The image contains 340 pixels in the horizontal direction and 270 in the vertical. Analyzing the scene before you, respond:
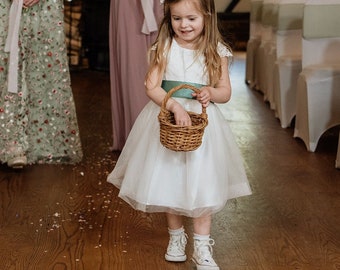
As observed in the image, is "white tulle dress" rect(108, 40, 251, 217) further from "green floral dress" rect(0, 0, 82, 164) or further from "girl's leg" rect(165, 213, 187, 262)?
"green floral dress" rect(0, 0, 82, 164)

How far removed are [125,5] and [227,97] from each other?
2.01 meters

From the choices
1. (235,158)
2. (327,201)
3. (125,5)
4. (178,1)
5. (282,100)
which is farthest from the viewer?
(282,100)

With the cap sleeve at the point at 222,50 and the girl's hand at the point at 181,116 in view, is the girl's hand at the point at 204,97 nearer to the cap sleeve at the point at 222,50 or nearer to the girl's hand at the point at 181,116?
the girl's hand at the point at 181,116

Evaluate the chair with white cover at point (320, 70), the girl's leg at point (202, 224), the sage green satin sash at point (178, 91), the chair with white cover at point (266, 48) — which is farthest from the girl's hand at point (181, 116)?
the chair with white cover at point (266, 48)

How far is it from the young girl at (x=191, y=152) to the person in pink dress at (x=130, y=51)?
1742 mm

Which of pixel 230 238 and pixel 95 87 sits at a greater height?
pixel 230 238

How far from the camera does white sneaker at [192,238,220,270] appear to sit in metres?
2.96

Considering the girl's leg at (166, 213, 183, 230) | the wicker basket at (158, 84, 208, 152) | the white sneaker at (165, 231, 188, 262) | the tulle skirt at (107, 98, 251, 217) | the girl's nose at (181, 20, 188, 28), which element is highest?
the girl's nose at (181, 20, 188, 28)

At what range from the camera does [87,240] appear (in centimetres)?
336

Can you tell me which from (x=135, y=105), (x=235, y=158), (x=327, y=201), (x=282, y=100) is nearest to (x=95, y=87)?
(x=282, y=100)

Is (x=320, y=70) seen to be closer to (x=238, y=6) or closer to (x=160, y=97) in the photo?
(x=160, y=97)

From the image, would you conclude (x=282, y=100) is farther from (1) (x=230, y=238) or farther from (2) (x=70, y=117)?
(1) (x=230, y=238)

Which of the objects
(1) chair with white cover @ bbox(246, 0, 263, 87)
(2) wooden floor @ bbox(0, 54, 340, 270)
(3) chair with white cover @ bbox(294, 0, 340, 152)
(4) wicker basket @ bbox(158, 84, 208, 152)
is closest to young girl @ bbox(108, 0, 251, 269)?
(4) wicker basket @ bbox(158, 84, 208, 152)

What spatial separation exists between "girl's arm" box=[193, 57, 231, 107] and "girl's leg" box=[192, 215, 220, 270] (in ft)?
1.50
